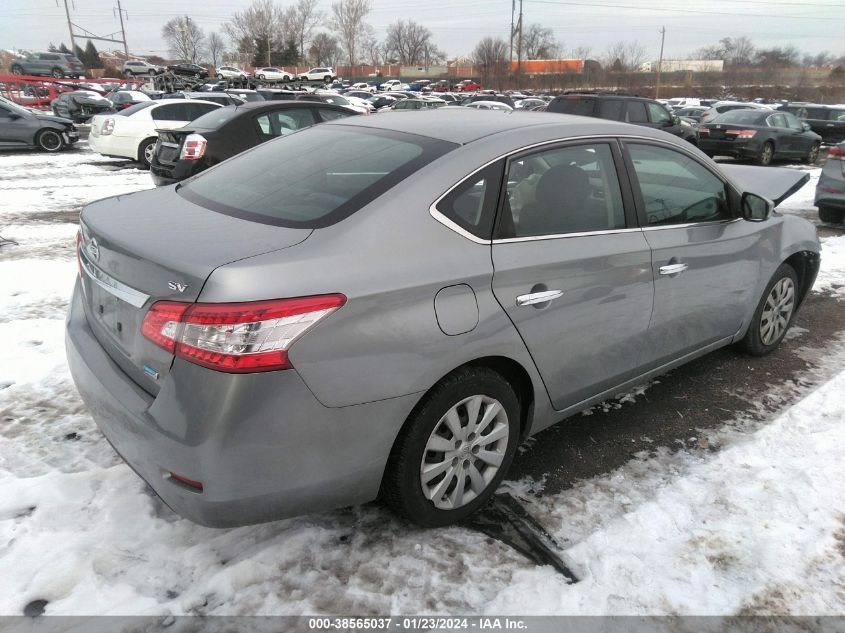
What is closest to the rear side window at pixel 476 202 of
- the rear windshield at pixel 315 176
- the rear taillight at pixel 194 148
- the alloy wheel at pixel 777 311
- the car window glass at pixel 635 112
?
the rear windshield at pixel 315 176

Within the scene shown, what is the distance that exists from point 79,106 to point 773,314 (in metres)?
26.9

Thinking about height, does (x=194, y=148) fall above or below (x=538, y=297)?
below

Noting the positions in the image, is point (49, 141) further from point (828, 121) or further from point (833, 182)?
point (828, 121)

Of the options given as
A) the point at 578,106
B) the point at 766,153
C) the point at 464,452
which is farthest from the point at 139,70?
the point at 464,452

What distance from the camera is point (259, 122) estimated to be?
9.12m

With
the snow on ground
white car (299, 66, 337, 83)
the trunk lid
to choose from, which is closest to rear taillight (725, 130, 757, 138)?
the snow on ground

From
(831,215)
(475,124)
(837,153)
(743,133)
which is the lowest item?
(831,215)

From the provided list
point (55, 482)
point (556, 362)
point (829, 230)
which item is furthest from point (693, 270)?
point (829, 230)

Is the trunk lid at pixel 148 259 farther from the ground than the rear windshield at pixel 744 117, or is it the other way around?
the trunk lid at pixel 148 259

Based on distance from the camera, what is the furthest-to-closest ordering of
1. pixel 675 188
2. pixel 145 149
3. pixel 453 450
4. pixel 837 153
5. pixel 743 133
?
pixel 743 133 < pixel 145 149 < pixel 837 153 < pixel 675 188 < pixel 453 450

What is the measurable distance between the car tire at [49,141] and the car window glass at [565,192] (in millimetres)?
16689

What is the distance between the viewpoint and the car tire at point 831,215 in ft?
30.3

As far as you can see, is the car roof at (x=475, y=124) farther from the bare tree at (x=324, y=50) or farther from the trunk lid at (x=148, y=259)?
the bare tree at (x=324, y=50)

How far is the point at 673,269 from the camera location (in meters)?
3.27
